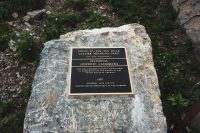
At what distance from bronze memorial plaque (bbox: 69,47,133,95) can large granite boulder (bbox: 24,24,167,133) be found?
0.31ft

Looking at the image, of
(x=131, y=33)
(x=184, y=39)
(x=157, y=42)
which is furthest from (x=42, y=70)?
(x=184, y=39)

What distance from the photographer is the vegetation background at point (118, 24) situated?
5691 mm

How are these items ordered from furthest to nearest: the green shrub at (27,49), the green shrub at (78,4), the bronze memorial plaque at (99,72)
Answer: the green shrub at (78,4), the green shrub at (27,49), the bronze memorial plaque at (99,72)

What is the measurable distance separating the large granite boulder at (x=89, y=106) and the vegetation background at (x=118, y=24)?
3.12 feet

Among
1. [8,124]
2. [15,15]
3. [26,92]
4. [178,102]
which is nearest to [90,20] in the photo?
[15,15]

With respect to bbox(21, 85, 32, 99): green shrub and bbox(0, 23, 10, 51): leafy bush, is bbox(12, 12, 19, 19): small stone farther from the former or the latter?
bbox(21, 85, 32, 99): green shrub

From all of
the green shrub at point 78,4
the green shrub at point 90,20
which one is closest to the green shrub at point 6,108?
the green shrub at point 90,20

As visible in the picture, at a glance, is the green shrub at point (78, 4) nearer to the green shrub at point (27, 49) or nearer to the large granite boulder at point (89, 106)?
the green shrub at point (27, 49)

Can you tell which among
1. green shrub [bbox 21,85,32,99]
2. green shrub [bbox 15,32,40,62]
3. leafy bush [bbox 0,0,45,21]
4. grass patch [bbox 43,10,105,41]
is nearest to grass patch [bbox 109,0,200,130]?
grass patch [bbox 43,10,105,41]

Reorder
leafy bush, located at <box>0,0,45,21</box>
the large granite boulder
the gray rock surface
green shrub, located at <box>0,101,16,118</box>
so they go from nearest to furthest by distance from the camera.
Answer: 1. the large granite boulder
2. green shrub, located at <box>0,101,16,118</box>
3. the gray rock surface
4. leafy bush, located at <box>0,0,45,21</box>

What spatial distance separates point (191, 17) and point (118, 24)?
1.61 m

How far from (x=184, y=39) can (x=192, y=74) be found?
3.14 ft

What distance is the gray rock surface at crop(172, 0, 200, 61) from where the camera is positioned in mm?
6648

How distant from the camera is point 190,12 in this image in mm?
7047
